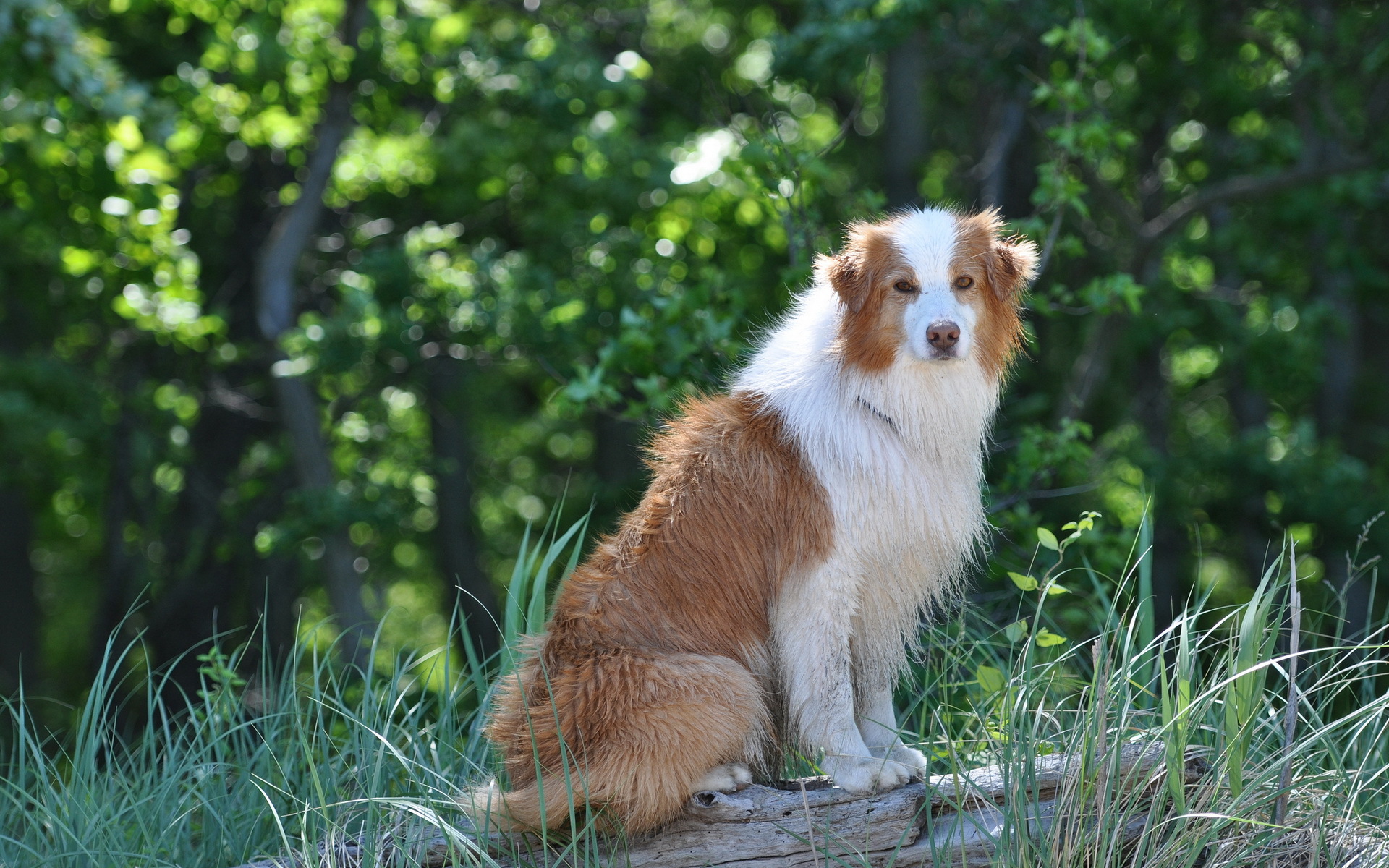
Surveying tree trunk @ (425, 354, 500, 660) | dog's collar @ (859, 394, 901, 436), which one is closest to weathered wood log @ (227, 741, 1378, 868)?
dog's collar @ (859, 394, 901, 436)

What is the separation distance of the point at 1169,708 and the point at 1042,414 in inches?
275

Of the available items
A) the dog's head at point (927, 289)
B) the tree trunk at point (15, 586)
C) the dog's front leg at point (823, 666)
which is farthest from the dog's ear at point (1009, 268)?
the tree trunk at point (15, 586)

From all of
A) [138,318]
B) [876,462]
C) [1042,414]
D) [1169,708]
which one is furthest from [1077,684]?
[138,318]

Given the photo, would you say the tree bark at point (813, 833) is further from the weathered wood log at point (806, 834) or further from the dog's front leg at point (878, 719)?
the dog's front leg at point (878, 719)

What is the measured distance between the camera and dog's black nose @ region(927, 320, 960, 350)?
3490 millimetres

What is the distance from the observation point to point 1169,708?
10.7 feet

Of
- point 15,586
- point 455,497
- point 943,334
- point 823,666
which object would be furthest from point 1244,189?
point 15,586

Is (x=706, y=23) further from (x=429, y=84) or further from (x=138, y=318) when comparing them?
(x=138, y=318)

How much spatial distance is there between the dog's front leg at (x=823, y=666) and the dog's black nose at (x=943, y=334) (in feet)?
2.33

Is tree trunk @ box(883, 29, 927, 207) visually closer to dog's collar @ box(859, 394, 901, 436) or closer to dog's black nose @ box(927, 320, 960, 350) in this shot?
dog's collar @ box(859, 394, 901, 436)

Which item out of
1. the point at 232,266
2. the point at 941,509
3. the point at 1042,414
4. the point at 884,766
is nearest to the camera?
the point at 884,766

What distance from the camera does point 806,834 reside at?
133 inches

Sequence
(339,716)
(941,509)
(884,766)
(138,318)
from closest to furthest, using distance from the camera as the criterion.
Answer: (884,766) → (941,509) → (339,716) → (138,318)

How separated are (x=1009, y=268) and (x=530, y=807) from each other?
209 centimetres
